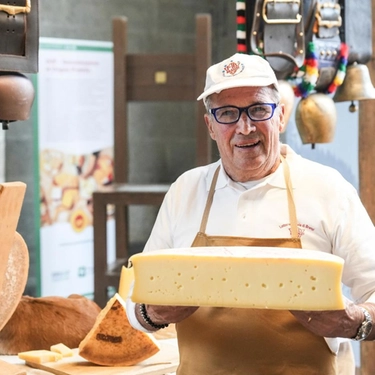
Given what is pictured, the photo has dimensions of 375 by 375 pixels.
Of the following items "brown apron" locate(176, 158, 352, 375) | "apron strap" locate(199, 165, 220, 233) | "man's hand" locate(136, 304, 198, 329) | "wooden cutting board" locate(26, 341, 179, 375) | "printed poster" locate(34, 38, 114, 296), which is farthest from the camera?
"printed poster" locate(34, 38, 114, 296)

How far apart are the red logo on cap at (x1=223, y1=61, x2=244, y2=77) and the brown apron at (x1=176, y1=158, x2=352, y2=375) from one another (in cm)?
39

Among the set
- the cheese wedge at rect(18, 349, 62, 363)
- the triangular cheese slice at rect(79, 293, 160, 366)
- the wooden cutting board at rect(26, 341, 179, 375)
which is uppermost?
the triangular cheese slice at rect(79, 293, 160, 366)

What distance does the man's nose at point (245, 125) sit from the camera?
2047 millimetres

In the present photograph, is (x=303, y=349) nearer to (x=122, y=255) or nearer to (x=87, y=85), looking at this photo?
(x=122, y=255)

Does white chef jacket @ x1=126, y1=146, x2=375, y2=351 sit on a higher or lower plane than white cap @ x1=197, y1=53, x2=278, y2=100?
lower

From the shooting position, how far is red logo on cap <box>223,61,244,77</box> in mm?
2055

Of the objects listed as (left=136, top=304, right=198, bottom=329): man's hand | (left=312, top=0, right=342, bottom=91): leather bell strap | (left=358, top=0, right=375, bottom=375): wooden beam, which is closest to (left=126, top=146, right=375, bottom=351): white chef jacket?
(left=136, top=304, right=198, bottom=329): man's hand

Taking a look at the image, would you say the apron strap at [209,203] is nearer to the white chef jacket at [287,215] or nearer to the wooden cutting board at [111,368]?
the white chef jacket at [287,215]

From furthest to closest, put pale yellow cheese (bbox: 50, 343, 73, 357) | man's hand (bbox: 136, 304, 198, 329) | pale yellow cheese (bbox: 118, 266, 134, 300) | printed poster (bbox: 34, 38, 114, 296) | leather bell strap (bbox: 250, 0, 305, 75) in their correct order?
1. printed poster (bbox: 34, 38, 114, 296)
2. leather bell strap (bbox: 250, 0, 305, 75)
3. pale yellow cheese (bbox: 118, 266, 134, 300)
4. pale yellow cheese (bbox: 50, 343, 73, 357)
5. man's hand (bbox: 136, 304, 198, 329)

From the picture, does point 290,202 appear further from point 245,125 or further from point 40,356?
point 40,356

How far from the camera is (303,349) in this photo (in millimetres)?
2014

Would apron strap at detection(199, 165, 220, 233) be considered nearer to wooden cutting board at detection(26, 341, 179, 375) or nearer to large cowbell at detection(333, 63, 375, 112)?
wooden cutting board at detection(26, 341, 179, 375)

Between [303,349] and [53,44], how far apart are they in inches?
130

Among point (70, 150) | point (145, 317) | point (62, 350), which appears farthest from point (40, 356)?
point (70, 150)
